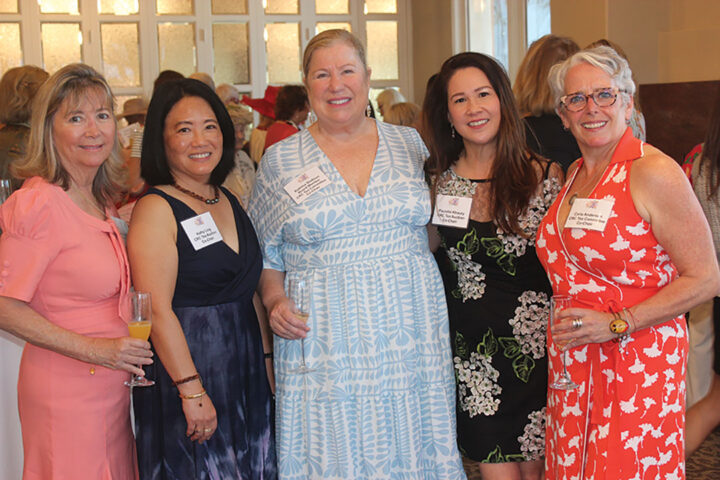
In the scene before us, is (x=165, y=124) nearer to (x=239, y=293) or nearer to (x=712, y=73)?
(x=239, y=293)

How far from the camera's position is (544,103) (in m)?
3.31

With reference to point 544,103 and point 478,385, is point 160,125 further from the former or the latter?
point 544,103

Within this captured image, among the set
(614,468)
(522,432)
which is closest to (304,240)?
(522,432)

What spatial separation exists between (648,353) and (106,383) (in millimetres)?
1500

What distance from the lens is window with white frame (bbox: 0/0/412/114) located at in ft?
25.3

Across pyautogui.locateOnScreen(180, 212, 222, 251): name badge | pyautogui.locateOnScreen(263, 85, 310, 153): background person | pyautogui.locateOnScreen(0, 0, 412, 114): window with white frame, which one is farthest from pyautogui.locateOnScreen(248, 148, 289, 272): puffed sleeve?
pyautogui.locateOnScreen(0, 0, 412, 114): window with white frame

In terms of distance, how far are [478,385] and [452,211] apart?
1.89ft

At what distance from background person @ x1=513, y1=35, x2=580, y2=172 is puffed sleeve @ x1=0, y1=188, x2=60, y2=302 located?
1.93 metres

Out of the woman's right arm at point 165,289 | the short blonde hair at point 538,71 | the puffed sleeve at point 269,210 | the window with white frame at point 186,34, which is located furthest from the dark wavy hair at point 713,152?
the window with white frame at point 186,34

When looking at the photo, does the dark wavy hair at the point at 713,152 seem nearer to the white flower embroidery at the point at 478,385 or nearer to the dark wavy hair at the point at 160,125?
the white flower embroidery at the point at 478,385

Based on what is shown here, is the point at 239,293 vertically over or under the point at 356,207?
under

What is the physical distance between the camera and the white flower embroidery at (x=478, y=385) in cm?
239

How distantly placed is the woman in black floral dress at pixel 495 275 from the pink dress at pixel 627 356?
0.32 m

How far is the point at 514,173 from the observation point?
7.69ft
